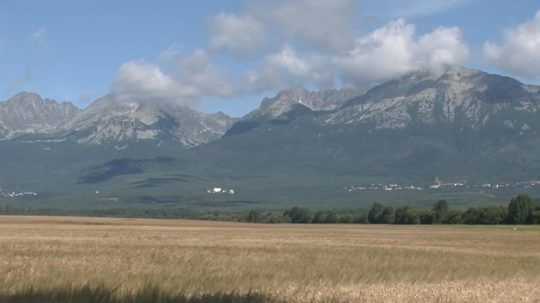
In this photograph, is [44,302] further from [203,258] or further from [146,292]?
[203,258]

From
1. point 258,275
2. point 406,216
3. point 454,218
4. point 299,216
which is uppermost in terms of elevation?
point 299,216

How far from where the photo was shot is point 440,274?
37781 millimetres

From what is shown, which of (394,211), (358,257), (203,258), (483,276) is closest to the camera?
(483,276)

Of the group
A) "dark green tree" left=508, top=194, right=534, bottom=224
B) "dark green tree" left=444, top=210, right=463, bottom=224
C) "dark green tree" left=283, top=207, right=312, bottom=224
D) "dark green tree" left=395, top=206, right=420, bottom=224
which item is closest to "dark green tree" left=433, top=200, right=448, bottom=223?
"dark green tree" left=444, top=210, right=463, bottom=224

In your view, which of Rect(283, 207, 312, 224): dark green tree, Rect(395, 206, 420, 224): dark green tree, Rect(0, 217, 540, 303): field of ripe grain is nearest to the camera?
Rect(0, 217, 540, 303): field of ripe grain

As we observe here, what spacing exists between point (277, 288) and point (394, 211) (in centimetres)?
13514

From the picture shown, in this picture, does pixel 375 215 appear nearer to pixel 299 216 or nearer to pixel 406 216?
pixel 406 216

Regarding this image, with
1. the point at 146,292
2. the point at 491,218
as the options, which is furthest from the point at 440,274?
the point at 491,218

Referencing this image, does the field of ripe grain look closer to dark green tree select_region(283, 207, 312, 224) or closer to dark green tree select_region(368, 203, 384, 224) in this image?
dark green tree select_region(368, 203, 384, 224)

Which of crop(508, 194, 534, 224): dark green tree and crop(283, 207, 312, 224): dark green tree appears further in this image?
crop(283, 207, 312, 224): dark green tree

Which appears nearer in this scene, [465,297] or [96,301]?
[96,301]

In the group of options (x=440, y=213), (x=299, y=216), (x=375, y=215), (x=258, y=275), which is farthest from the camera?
(x=299, y=216)

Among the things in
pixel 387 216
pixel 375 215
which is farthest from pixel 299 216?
pixel 387 216

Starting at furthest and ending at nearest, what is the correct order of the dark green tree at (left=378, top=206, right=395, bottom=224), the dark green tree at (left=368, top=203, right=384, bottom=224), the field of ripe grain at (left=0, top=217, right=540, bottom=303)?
the dark green tree at (left=368, top=203, right=384, bottom=224)
the dark green tree at (left=378, top=206, right=395, bottom=224)
the field of ripe grain at (left=0, top=217, right=540, bottom=303)
